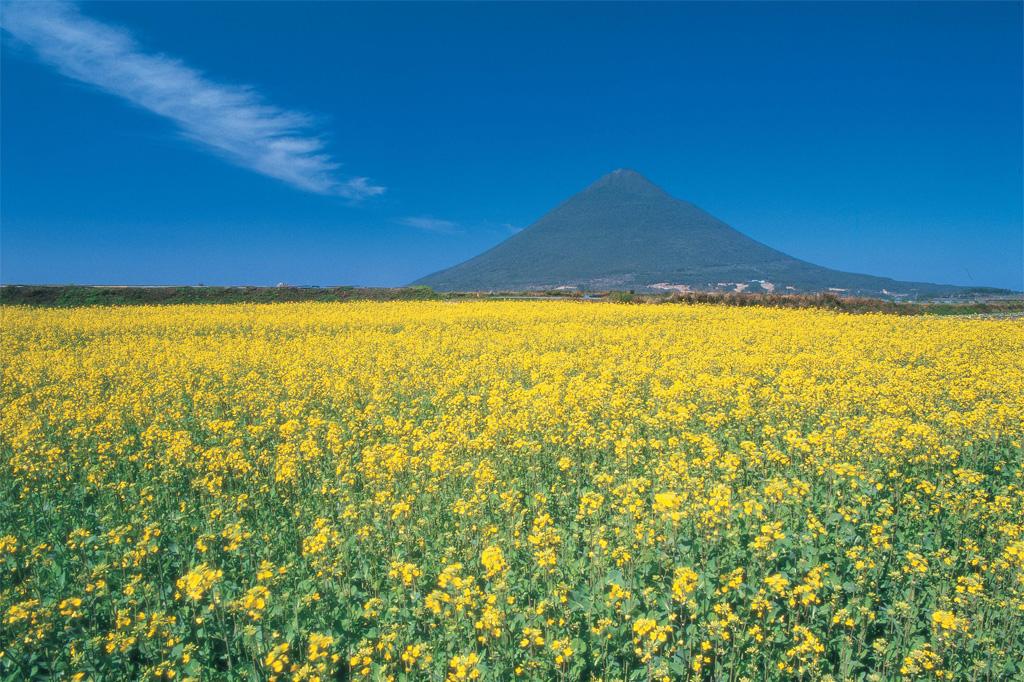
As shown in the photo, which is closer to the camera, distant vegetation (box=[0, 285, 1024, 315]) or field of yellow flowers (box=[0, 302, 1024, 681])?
field of yellow flowers (box=[0, 302, 1024, 681])

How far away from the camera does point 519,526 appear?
4.70 meters

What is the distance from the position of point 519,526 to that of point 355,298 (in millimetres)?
43126

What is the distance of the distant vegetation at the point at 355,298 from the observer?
3300 cm

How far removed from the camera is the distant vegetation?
108 feet

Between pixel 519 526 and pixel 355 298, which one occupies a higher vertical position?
pixel 355 298

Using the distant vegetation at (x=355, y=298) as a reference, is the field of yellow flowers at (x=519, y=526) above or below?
below

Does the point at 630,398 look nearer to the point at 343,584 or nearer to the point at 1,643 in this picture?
the point at 343,584

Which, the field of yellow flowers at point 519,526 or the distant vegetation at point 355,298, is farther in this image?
the distant vegetation at point 355,298

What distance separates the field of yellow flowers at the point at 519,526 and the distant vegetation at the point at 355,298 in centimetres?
2380

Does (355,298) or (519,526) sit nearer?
(519,526)

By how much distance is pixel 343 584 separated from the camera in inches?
172

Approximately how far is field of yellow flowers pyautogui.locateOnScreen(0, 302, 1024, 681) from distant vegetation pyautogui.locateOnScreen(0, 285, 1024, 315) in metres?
23.8

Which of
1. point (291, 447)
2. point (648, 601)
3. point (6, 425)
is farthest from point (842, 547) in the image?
point (6, 425)

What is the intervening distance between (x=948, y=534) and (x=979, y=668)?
8.20 feet
